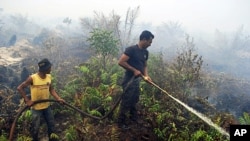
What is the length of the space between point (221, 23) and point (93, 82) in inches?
3406

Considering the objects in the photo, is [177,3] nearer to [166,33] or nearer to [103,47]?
[166,33]

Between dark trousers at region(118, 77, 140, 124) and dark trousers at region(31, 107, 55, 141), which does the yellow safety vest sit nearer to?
dark trousers at region(31, 107, 55, 141)

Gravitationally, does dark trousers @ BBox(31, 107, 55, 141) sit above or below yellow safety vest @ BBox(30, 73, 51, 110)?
below

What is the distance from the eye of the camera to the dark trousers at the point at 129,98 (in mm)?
6660

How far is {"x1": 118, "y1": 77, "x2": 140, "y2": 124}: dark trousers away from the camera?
6.66m

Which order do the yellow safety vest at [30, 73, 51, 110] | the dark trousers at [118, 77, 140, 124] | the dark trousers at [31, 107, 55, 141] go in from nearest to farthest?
the yellow safety vest at [30, 73, 51, 110]
the dark trousers at [31, 107, 55, 141]
the dark trousers at [118, 77, 140, 124]

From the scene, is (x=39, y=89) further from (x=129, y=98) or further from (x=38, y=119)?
(x=129, y=98)

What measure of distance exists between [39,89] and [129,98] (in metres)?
2.01

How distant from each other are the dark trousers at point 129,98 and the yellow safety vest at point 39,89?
1.69 meters

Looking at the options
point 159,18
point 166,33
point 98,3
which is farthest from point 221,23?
point 166,33

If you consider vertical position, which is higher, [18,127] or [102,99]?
[102,99]

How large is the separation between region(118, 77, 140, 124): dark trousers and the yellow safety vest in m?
1.69

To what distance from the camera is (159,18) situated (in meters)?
90.0

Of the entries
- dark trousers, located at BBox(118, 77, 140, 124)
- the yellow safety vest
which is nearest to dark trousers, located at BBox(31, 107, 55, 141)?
the yellow safety vest
